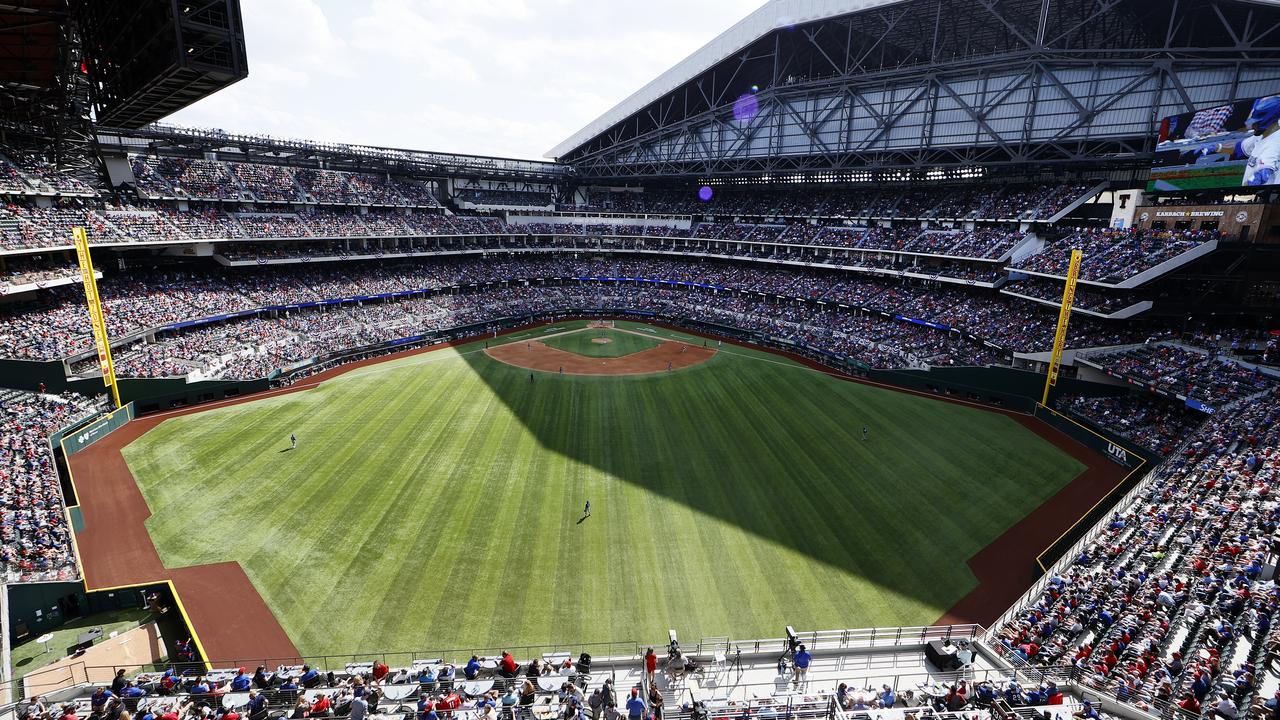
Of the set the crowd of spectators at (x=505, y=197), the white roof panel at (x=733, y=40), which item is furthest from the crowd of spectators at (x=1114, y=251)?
the crowd of spectators at (x=505, y=197)

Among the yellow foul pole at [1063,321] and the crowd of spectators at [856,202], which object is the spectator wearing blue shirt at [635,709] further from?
the crowd of spectators at [856,202]

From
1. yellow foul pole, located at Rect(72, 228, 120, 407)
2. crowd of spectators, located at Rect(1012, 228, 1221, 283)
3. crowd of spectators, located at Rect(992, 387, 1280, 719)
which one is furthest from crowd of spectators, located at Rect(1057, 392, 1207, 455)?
yellow foul pole, located at Rect(72, 228, 120, 407)

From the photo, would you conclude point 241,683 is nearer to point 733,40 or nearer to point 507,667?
point 507,667

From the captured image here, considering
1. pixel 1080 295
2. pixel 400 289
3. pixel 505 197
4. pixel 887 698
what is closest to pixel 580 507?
pixel 887 698

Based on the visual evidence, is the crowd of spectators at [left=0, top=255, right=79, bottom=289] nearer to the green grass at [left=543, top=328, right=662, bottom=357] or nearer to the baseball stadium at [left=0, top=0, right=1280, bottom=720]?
the baseball stadium at [left=0, top=0, right=1280, bottom=720]

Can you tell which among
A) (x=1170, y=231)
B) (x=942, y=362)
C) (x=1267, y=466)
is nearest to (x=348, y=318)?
(x=942, y=362)

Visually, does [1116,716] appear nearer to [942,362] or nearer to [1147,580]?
[1147,580]
